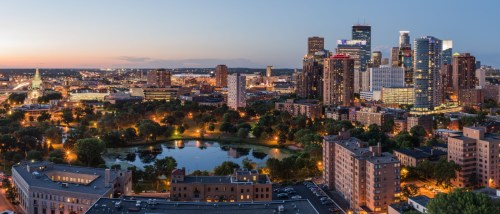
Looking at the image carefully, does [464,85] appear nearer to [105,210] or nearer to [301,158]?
[301,158]

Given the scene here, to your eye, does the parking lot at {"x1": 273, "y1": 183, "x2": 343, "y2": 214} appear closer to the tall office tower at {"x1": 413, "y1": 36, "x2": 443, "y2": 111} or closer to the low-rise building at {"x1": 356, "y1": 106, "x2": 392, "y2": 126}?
the low-rise building at {"x1": 356, "y1": 106, "x2": 392, "y2": 126}

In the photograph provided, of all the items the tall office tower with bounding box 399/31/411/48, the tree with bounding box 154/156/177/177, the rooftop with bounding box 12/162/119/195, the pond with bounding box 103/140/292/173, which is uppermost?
the tall office tower with bounding box 399/31/411/48

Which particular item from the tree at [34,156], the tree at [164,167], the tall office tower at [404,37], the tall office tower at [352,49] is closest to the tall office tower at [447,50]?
the tall office tower at [404,37]

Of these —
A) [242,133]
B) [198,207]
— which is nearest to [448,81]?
[242,133]

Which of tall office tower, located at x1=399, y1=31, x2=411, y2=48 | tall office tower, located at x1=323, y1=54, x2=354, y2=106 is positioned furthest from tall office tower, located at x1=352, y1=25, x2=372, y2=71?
tall office tower, located at x1=323, y1=54, x2=354, y2=106

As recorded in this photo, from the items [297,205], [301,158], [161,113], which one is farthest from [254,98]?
[297,205]

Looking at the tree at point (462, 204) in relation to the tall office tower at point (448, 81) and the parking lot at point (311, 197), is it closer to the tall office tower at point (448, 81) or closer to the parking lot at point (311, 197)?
the parking lot at point (311, 197)
